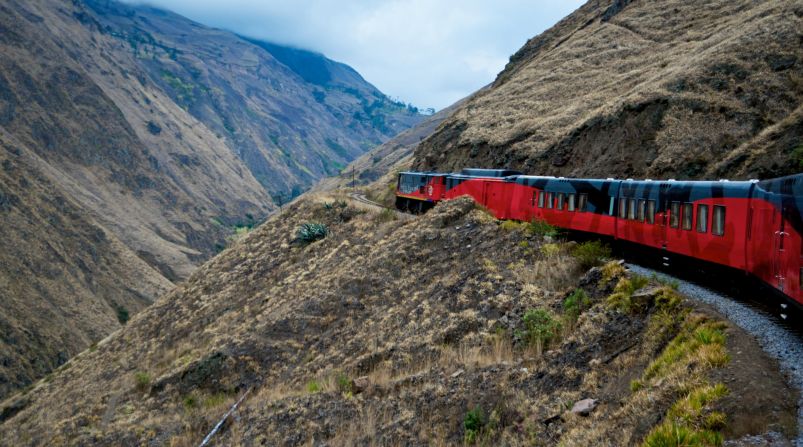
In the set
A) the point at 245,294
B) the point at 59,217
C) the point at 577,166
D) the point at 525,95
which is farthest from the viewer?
the point at 59,217

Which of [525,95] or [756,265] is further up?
[525,95]

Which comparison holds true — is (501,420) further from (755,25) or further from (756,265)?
(755,25)

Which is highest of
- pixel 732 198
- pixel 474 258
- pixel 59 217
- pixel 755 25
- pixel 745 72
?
pixel 755 25

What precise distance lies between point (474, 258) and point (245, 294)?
47.8 ft

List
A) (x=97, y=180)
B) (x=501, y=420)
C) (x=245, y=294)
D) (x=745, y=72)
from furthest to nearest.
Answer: (x=97, y=180)
(x=745, y=72)
(x=245, y=294)
(x=501, y=420)

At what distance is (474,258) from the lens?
765 inches

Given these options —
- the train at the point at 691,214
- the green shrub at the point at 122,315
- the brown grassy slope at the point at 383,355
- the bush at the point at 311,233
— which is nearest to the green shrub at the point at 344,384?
the brown grassy slope at the point at 383,355

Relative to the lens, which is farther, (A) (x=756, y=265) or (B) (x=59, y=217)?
(B) (x=59, y=217)

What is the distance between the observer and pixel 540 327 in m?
12.9

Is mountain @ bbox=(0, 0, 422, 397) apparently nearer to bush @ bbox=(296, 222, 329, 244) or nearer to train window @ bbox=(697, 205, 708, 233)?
bush @ bbox=(296, 222, 329, 244)

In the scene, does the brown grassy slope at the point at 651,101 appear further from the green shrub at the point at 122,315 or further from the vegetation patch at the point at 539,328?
the green shrub at the point at 122,315

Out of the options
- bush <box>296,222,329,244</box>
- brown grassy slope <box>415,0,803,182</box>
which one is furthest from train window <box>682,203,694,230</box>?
bush <box>296,222,329,244</box>

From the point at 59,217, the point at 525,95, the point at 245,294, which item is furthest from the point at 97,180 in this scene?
the point at 245,294

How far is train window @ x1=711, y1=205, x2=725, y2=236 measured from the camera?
14.3 meters
